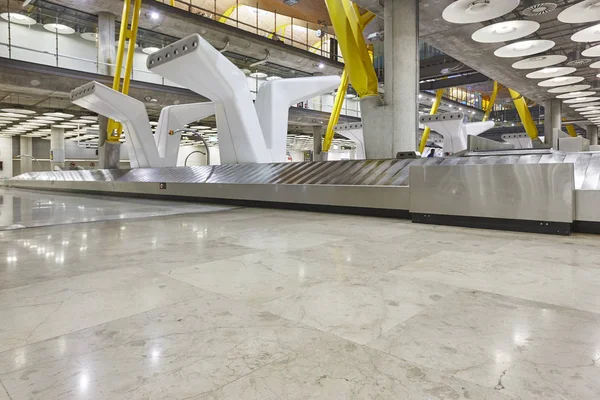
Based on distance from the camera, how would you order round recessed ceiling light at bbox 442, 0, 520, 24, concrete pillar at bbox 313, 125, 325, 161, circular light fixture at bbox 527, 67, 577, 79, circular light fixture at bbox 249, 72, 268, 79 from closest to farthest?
round recessed ceiling light at bbox 442, 0, 520, 24 < circular light fixture at bbox 527, 67, 577, 79 < circular light fixture at bbox 249, 72, 268, 79 < concrete pillar at bbox 313, 125, 325, 161

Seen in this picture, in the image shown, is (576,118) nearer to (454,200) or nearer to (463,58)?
(463,58)

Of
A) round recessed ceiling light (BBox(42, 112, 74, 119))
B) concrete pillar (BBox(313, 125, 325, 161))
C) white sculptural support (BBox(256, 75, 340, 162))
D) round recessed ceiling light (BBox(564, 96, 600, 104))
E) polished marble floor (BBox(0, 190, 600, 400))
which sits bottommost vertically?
polished marble floor (BBox(0, 190, 600, 400))

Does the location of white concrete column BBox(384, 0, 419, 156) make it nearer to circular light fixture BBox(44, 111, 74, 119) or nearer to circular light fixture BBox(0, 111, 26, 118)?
circular light fixture BBox(44, 111, 74, 119)

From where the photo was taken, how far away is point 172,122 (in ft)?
50.0

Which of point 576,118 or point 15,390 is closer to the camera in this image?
point 15,390

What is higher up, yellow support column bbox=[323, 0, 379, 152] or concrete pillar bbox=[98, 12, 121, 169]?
concrete pillar bbox=[98, 12, 121, 169]

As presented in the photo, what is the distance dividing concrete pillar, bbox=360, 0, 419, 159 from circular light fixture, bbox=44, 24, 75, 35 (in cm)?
1604

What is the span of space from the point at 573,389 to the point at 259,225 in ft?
12.7

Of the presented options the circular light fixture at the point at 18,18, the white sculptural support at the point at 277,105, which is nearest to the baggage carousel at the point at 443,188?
the white sculptural support at the point at 277,105

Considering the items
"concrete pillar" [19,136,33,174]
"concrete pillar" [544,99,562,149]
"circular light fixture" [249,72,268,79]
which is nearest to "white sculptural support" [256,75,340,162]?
"circular light fixture" [249,72,268,79]

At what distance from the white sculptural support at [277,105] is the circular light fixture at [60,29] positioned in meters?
12.8

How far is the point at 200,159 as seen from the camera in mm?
44719

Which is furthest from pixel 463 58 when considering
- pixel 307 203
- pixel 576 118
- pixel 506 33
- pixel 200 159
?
pixel 200 159

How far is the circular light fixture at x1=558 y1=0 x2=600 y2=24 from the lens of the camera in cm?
902
